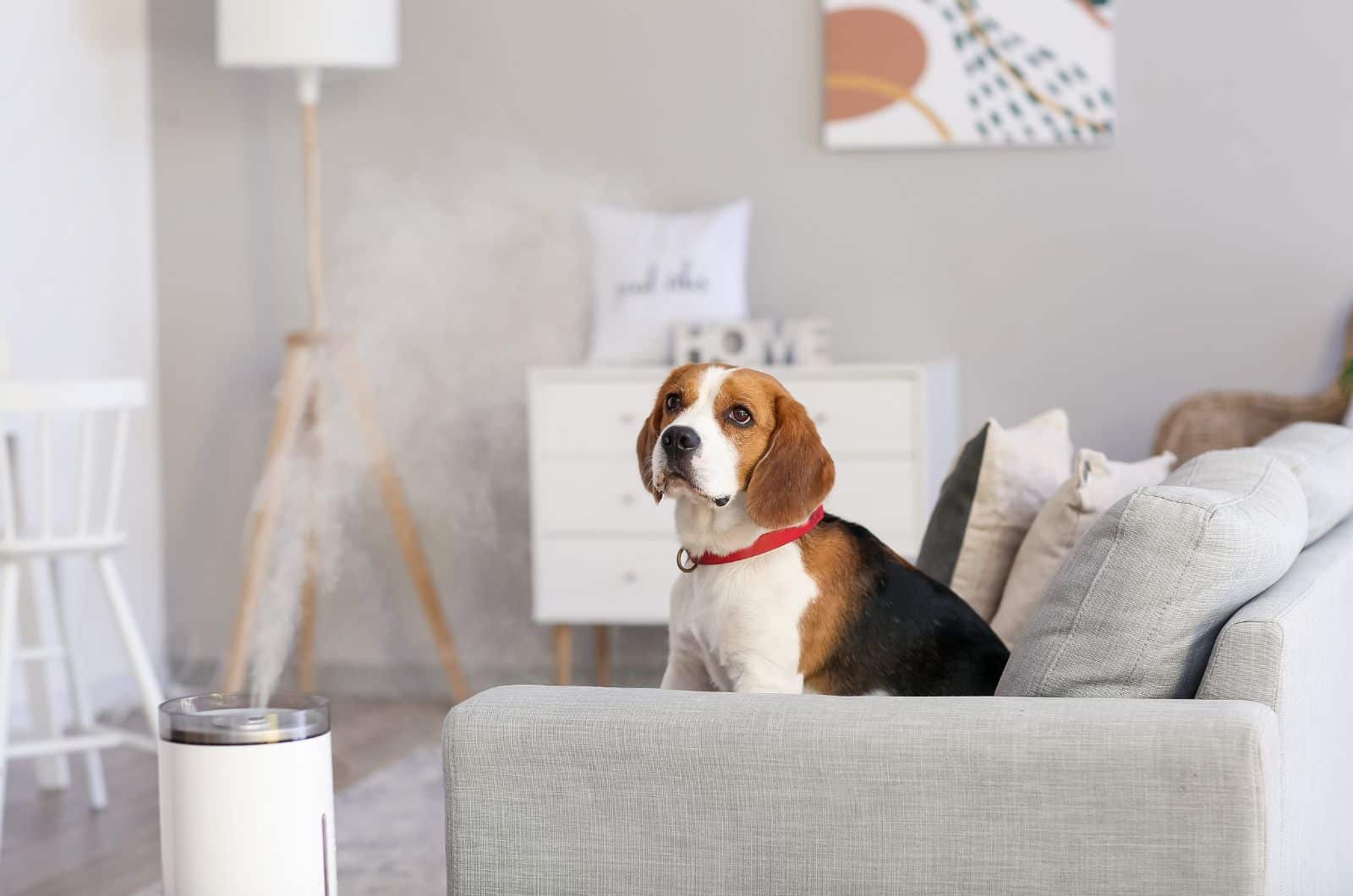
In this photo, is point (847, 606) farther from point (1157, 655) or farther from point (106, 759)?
point (106, 759)

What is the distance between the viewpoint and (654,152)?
4008mm

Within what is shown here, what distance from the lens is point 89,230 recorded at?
3959 mm

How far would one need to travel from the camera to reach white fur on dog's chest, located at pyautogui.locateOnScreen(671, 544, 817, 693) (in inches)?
62.0

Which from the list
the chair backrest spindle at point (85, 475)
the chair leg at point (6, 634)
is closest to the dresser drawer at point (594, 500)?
the chair backrest spindle at point (85, 475)

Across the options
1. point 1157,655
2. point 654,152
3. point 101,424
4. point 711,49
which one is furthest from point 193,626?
point 1157,655

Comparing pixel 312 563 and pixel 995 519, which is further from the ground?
pixel 995 519

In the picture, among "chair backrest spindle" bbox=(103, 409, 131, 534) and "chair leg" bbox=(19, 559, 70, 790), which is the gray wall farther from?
"chair backrest spindle" bbox=(103, 409, 131, 534)

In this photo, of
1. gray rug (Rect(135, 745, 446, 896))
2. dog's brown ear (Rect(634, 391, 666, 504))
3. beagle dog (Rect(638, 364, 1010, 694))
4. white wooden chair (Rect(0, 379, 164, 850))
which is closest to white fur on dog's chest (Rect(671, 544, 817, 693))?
beagle dog (Rect(638, 364, 1010, 694))

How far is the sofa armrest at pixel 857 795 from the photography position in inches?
45.8

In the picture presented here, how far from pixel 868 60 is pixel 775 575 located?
2555mm

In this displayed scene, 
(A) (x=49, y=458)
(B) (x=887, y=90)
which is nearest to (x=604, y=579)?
(A) (x=49, y=458)

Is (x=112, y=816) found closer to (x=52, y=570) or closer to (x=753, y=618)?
(x=52, y=570)

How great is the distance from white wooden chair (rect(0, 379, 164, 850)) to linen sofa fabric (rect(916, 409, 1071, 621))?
1.53 m

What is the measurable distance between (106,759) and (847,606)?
247 centimetres
